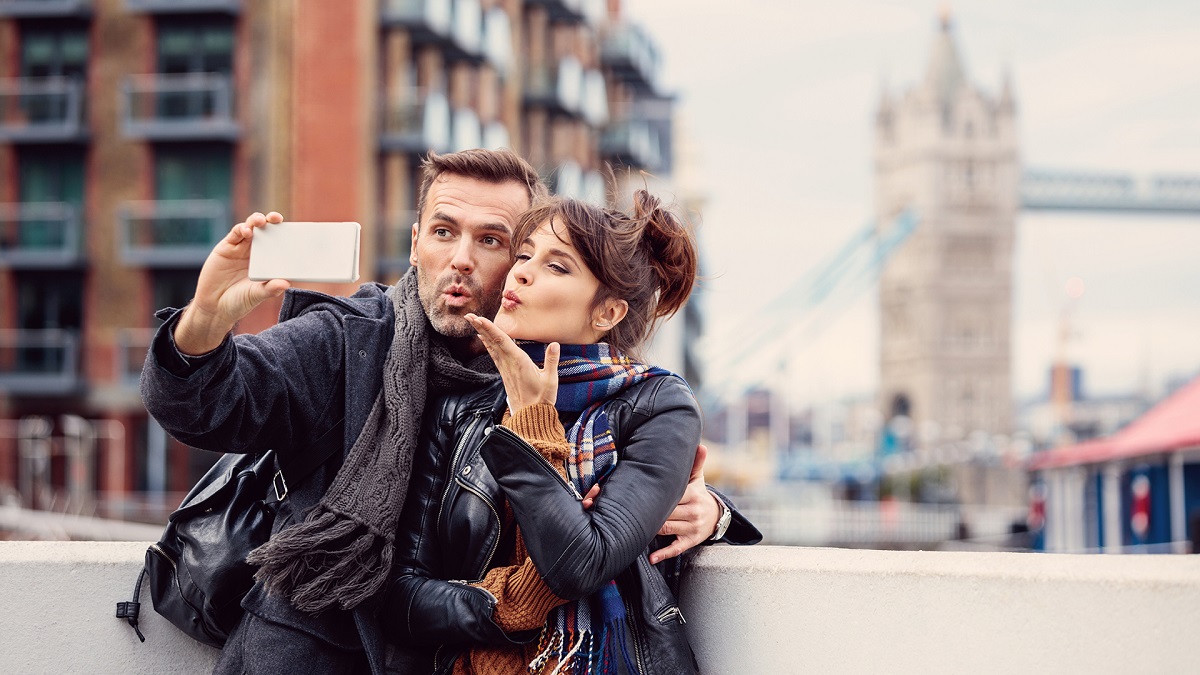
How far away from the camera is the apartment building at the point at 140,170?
26.4 meters

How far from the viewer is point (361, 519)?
2648 mm

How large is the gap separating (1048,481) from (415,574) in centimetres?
2685

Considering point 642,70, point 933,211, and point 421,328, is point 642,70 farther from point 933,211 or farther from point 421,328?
point 933,211

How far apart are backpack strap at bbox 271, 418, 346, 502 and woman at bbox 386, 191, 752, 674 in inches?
7.4

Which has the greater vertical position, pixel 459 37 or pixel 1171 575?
pixel 459 37

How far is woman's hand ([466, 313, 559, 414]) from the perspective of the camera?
244 cm

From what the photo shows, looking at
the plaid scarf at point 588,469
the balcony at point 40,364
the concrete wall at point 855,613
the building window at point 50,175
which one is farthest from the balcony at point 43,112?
the plaid scarf at point 588,469

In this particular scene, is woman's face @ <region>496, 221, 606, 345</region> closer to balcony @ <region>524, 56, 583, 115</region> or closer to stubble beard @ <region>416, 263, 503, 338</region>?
stubble beard @ <region>416, 263, 503, 338</region>

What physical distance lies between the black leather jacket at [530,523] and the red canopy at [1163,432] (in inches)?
490

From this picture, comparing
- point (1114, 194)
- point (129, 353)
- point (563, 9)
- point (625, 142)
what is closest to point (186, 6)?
point (129, 353)

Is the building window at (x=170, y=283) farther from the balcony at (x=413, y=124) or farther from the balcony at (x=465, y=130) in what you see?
the balcony at (x=465, y=130)

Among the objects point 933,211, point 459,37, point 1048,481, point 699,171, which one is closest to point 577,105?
point 459,37

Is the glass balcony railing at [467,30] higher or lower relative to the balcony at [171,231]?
higher

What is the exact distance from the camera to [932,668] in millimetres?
2496
